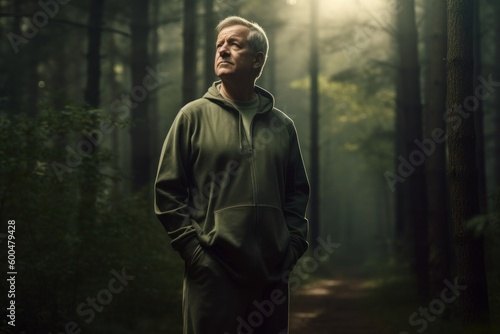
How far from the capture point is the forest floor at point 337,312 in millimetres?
10836

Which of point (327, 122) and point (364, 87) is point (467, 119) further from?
point (327, 122)

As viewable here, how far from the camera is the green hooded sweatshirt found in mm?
4336

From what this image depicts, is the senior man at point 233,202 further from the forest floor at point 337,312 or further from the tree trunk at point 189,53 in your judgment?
the tree trunk at point 189,53

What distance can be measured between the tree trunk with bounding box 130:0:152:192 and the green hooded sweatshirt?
39.7ft

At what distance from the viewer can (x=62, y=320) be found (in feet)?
28.9

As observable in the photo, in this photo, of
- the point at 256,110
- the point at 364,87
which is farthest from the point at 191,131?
the point at 364,87

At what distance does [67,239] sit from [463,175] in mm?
5707

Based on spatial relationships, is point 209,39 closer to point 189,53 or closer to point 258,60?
point 189,53

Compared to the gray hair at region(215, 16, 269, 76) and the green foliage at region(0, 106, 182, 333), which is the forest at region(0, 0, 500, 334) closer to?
the green foliage at region(0, 106, 182, 333)

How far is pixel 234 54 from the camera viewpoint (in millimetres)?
4641

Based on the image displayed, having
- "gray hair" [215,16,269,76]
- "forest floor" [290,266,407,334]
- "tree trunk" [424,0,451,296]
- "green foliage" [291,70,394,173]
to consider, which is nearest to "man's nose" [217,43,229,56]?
"gray hair" [215,16,269,76]

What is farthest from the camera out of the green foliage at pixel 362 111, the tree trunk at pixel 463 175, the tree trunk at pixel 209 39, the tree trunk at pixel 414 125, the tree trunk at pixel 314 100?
the green foliage at pixel 362 111

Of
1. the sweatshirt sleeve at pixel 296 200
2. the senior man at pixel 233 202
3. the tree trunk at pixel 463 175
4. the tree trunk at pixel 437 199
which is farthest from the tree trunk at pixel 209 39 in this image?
the senior man at pixel 233 202

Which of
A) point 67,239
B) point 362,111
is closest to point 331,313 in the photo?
point 67,239
